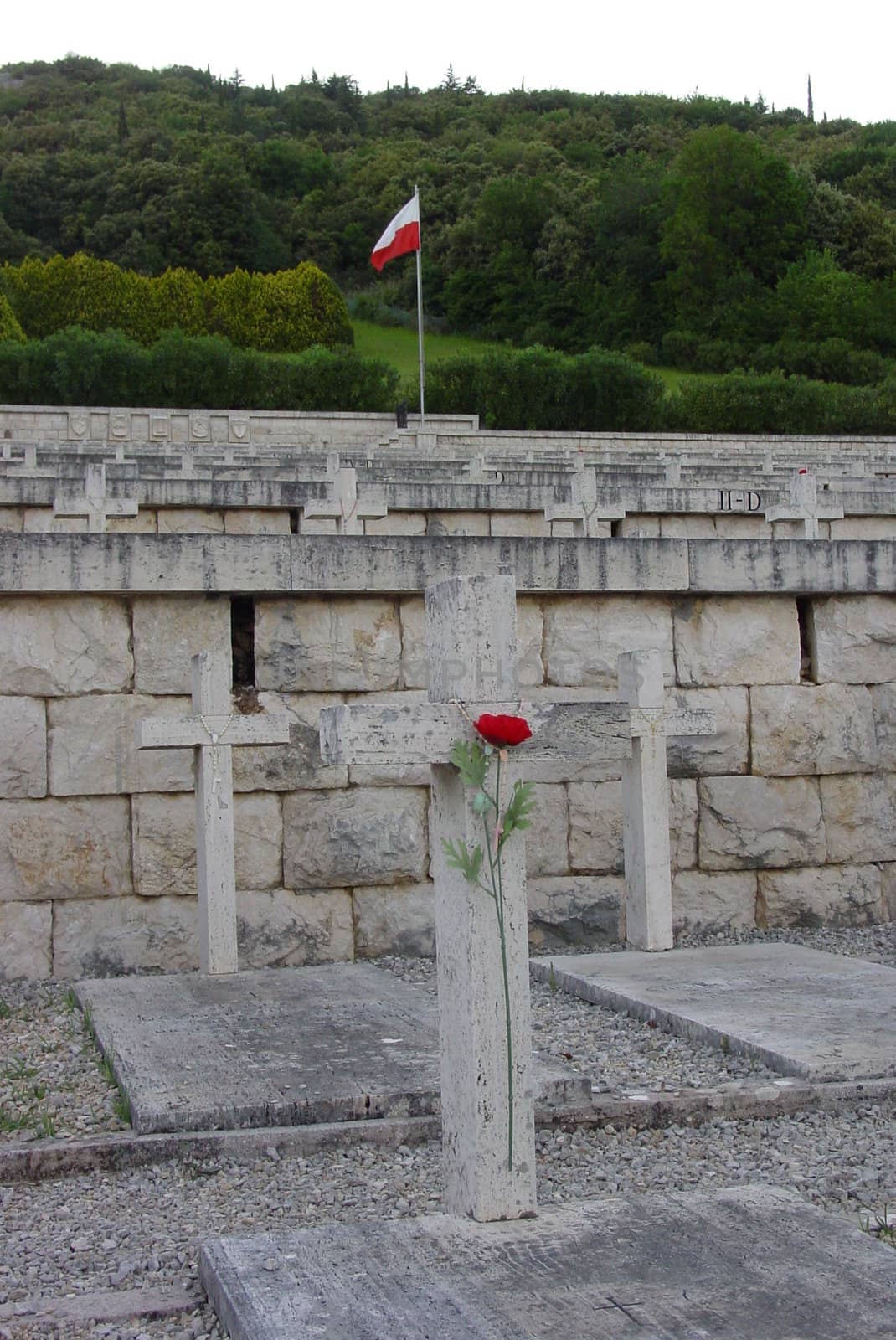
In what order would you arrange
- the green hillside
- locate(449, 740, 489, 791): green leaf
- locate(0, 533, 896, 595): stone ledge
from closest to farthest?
locate(449, 740, 489, 791): green leaf < locate(0, 533, 896, 595): stone ledge < the green hillside

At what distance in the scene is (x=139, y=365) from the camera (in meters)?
37.4

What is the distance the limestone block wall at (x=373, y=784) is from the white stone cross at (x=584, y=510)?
294cm

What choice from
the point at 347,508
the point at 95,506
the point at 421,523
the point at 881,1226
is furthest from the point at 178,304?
the point at 881,1226

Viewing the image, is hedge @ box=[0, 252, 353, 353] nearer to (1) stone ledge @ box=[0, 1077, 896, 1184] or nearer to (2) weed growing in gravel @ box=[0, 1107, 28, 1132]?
(2) weed growing in gravel @ box=[0, 1107, 28, 1132]

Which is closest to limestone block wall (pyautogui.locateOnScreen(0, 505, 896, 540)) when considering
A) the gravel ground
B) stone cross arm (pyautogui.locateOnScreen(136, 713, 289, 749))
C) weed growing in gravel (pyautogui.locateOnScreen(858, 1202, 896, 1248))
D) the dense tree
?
stone cross arm (pyautogui.locateOnScreen(136, 713, 289, 749))

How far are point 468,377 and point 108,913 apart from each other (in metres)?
33.7

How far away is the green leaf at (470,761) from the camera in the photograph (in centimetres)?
304

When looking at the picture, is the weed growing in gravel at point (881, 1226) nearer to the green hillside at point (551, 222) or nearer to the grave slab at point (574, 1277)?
the grave slab at point (574, 1277)

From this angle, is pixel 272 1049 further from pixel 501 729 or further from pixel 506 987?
pixel 501 729

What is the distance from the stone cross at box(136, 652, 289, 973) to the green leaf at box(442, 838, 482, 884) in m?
3.10

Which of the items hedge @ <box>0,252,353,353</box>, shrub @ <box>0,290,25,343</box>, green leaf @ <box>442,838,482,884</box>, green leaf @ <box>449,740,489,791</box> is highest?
hedge @ <box>0,252,353,353</box>

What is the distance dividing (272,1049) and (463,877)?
187 centimetres

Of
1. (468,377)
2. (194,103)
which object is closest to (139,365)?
(468,377)

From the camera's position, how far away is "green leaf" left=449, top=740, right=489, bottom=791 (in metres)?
3.04
